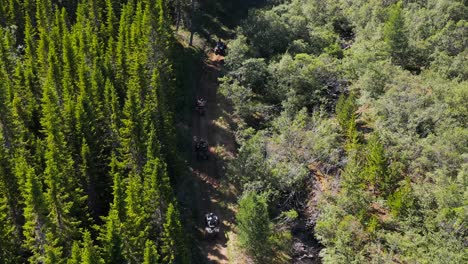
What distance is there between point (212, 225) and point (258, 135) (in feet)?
48.0

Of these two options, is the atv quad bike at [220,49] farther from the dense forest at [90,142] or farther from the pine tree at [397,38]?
the pine tree at [397,38]

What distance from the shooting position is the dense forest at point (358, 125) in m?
47.4

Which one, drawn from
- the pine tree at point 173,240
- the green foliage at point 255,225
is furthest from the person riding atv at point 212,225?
the pine tree at point 173,240

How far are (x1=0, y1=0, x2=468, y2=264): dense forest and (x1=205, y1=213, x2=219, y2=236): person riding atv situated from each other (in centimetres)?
267

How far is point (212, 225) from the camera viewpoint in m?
54.8

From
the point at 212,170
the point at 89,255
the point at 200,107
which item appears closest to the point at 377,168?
the point at 212,170

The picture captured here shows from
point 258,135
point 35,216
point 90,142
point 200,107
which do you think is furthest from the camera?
point 200,107

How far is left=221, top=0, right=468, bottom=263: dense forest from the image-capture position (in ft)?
156

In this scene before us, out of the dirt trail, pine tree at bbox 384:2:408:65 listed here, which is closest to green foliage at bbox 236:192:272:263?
the dirt trail

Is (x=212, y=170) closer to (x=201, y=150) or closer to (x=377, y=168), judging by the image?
(x=201, y=150)

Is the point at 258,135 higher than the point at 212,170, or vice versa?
the point at 258,135

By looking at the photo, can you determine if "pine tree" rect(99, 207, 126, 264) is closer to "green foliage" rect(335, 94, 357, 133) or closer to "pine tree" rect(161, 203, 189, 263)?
"pine tree" rect(161, 203, 189, 263)

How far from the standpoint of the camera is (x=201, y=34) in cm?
8956

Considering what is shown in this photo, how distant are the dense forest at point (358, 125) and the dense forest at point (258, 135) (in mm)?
239
